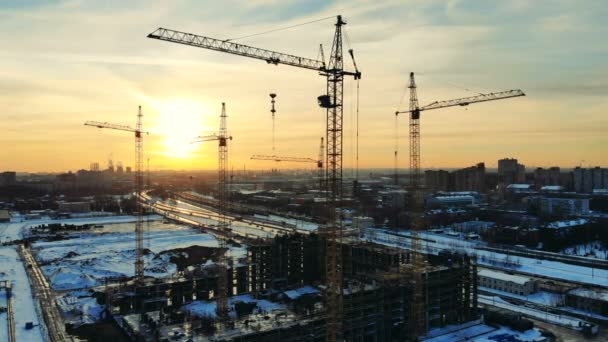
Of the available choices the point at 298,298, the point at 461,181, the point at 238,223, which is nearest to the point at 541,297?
the point at 298,298

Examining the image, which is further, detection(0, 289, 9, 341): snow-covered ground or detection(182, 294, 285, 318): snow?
detection(0, 289, 9, 341): snow-covered ground

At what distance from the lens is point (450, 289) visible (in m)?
21.1

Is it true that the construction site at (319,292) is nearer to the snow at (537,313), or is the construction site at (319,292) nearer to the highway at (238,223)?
the snow at (537,313)

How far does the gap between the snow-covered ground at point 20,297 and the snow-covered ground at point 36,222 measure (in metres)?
11.6

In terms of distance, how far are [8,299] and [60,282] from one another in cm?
356

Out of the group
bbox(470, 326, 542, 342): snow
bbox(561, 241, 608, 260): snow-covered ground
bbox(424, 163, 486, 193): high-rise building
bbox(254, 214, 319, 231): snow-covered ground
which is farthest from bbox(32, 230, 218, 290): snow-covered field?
bbox(424, 163, 486, 193): high-rise building

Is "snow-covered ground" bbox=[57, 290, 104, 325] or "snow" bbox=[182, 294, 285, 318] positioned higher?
"snow" bbox=[182, 294, 285, 318]

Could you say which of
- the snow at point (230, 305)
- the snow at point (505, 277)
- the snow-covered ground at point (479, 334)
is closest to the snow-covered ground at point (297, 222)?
the snow at point (505, 277)

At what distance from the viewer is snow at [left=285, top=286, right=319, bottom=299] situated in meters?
20.5

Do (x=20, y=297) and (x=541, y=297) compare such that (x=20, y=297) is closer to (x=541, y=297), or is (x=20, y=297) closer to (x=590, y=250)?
(x=541, y=297)

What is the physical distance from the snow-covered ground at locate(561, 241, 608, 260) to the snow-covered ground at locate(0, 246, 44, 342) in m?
36.1

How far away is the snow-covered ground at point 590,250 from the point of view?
3590cm

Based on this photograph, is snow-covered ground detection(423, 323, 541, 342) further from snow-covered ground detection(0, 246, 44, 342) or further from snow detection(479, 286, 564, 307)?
snow-covered ground detection(0, 246, 44, 342)

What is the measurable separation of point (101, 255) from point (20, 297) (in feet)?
37.2
